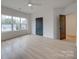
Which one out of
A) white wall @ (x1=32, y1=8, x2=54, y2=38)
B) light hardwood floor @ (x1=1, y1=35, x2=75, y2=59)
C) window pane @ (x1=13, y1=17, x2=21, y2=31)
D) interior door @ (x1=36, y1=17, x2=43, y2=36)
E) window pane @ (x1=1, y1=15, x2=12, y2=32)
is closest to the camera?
light hardwood floor @ (x1=1, y1=35, x2=75, y2=59)

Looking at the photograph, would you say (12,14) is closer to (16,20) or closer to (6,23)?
(16,20)

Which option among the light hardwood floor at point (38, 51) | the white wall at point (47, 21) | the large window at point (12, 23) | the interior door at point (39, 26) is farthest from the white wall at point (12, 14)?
the light hardwood floor at point (38, 51)

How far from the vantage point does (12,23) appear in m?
9.81

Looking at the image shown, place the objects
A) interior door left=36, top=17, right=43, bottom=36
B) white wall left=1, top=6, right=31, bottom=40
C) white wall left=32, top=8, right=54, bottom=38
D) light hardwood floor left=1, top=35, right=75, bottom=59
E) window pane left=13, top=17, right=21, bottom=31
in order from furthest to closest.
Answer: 1. interior door left=36, top=17, right=43, bottom=36
2. window pane left=13, top=17, right=21, bottom=31
3. white wall left=32, top=8, right=54, bottom=38
4. white wall left=1, top=6, right=31, bottom=40
5. light hardwood floor left=1, top=35, right=75, bottom=59

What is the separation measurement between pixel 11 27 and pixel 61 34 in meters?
4.48

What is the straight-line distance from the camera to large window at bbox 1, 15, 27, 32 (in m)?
8.60

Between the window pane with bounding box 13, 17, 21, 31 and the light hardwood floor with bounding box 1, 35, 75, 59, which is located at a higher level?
the window pane with bounding box 13, 17, 21, 31

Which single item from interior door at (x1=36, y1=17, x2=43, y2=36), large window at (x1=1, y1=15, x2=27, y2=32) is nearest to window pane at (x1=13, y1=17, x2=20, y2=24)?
large window at (x1=1, y1=15, x2=27, y2=32)

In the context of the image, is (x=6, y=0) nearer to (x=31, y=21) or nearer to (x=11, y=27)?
(x=11, y=27)

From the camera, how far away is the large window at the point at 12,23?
8.60 m

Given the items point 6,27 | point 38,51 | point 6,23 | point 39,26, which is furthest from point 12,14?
point 38,51

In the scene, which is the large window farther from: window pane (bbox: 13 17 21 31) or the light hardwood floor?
the light hardwood floor

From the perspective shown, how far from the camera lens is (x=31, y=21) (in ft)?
43.9

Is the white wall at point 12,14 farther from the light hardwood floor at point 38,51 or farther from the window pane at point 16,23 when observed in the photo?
the light hardwood floor at point 38,51
